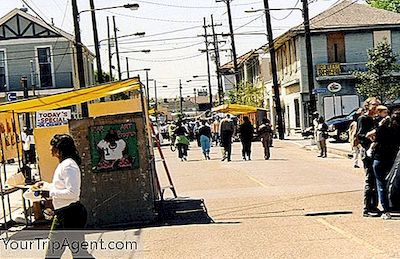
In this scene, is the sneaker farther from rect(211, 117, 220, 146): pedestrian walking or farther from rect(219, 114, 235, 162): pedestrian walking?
rect(211, 117, 220, 146): pedestrian walking

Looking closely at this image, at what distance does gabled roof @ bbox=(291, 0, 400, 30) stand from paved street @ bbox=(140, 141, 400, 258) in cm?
3052

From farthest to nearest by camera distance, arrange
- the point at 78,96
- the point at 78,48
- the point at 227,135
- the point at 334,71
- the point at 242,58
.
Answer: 1. the point at 242,58
2. the point at 334,71
3. the point at 78,48
4. the point at 227,135
5. the point at 78,96

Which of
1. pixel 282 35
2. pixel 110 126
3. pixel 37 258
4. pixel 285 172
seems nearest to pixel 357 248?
pixel 37 258

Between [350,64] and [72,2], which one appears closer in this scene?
[72,2]

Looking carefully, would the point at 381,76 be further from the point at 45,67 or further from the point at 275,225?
the point at 275,225

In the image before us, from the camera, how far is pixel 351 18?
53.9 metres

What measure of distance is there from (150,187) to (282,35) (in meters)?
43.5

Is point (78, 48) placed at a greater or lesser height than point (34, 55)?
lesser

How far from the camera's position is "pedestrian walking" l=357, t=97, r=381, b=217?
1312 cm

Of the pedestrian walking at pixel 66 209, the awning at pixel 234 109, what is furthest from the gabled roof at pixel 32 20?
the pedestrian walking at pixel 66 209

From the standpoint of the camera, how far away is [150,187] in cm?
1401

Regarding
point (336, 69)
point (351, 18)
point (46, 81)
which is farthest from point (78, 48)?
point (351, 18)

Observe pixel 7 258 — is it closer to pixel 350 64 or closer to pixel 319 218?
pixel 319 218

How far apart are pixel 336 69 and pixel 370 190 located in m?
39.3
